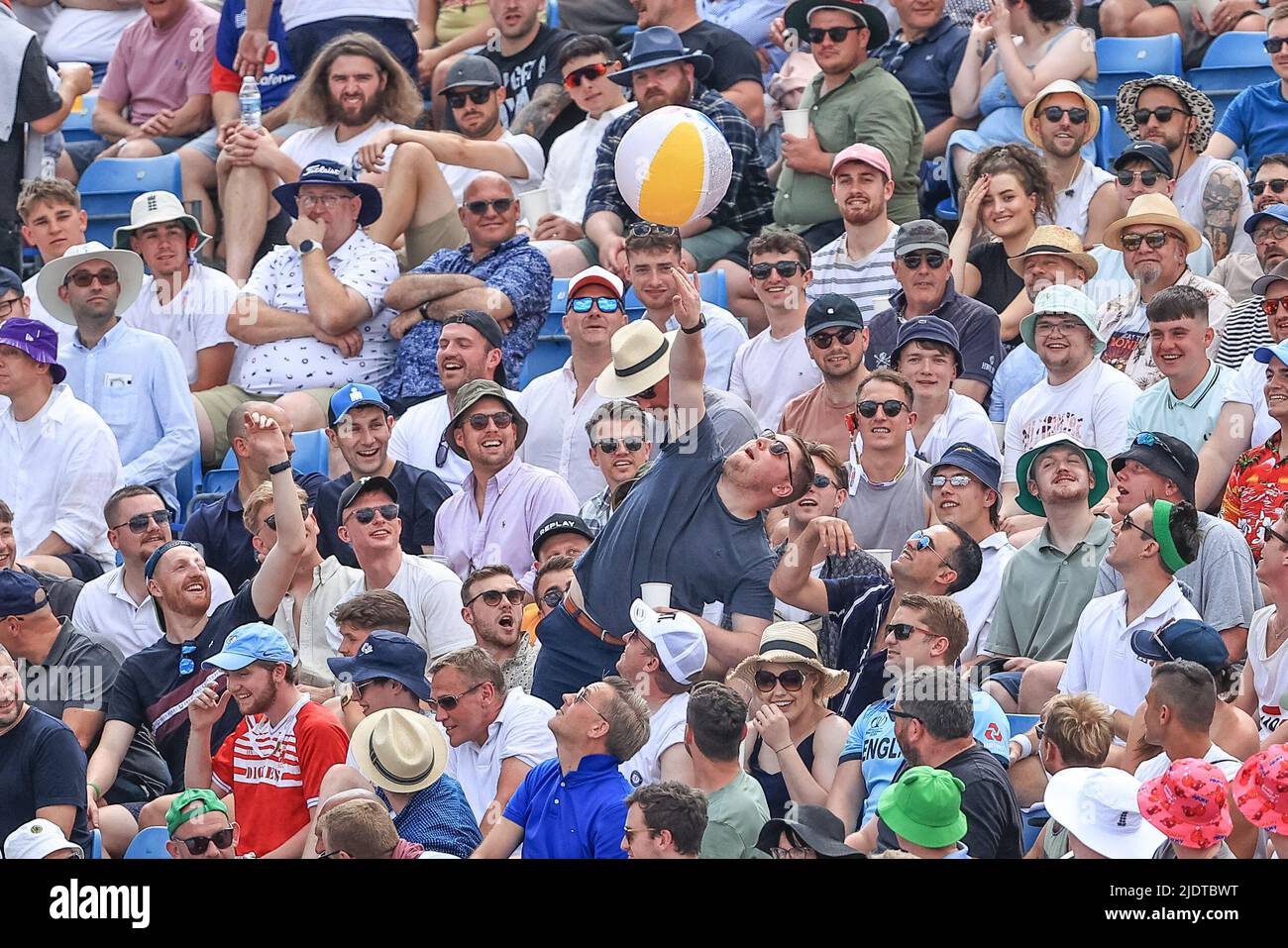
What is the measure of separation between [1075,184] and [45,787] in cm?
514

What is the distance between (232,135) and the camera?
34.9 feet

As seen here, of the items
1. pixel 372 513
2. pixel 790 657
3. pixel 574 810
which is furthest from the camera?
pixel 372 513

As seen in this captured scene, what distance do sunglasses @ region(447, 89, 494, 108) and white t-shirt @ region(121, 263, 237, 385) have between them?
55.6 inches

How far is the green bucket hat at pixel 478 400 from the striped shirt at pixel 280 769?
1.74 metres

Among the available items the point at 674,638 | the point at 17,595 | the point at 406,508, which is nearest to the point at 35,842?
the point at 17,595

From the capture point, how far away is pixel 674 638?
696 centimetres

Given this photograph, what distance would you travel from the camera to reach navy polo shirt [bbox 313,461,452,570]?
8695 millimetres

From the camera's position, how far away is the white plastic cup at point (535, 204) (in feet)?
35.1

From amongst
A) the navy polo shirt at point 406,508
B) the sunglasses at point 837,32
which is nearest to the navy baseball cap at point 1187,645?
the navy polo shirt at point 406,508

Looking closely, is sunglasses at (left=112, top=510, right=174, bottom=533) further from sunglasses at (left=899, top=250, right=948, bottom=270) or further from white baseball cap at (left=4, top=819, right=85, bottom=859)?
sunglasses at (left=899, top=250, right=948, bottom=270)

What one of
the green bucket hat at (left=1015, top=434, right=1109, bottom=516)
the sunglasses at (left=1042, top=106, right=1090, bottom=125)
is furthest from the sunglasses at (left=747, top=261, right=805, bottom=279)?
the green bucket hat at (left=1015, top=434, right=1109, bottom=516)

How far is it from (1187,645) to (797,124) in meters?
4.03

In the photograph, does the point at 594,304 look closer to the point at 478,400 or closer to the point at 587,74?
the point at 478,400

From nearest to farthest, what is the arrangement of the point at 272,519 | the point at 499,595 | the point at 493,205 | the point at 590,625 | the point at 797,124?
the point at 590,625 < the point at 499,595 < the point at 272,519 < the point at 493,205 < the point at 797,124
